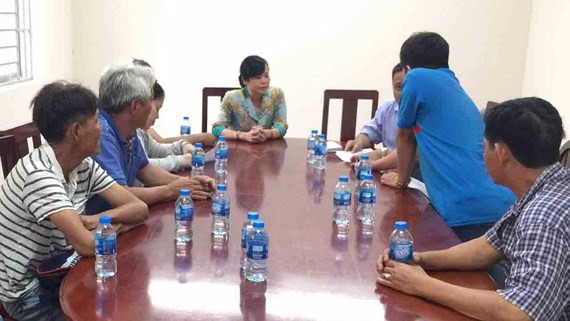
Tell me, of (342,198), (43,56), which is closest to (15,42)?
(43,56)

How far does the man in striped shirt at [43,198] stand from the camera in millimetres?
1828

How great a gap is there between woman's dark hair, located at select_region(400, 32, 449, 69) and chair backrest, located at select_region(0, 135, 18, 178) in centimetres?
169

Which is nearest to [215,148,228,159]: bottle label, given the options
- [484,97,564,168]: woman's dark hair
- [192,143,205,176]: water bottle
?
[192,143,205,176]: water bottle

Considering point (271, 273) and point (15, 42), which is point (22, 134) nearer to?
point (271, 273)

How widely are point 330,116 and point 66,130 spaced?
144 inches

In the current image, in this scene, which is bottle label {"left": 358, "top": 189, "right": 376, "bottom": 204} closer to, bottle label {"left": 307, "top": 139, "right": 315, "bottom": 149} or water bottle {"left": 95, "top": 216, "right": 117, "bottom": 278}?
water bottle {"left": 95, "top": 216, "right": 117, "bottom": 278}

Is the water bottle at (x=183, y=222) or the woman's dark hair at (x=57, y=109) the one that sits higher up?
the woman's dark hair at (x=57, y=109)

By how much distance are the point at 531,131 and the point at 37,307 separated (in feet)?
5.02

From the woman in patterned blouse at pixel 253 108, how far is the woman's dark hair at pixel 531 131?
221cm

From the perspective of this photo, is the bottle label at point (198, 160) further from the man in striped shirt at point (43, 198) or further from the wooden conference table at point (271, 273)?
the man in striped shirt at point (43, 198)

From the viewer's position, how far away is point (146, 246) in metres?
1.89

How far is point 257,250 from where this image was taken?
64.5 inches

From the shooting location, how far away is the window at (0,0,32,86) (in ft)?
14.0

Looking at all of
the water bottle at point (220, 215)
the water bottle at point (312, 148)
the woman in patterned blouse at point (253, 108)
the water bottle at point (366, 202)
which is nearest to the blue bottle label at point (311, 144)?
the water bottle at point (312, 148)
